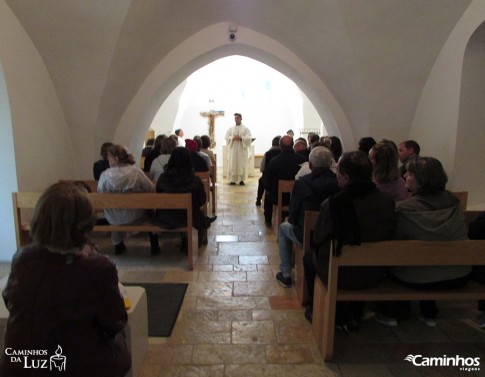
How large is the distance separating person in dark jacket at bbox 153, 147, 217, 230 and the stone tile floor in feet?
1.68

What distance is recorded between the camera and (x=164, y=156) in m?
5.26

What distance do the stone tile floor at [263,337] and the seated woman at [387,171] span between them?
1.07 meters

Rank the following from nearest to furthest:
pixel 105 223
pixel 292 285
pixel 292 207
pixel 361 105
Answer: pixel 292 207 < pixel 292 285 < pixel 105 223 < pixel 361 105

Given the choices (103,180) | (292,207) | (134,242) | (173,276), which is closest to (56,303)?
(292,207)

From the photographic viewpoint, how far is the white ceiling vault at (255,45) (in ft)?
15.7

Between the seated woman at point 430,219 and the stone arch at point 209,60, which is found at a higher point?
the stone arch at point 209,60

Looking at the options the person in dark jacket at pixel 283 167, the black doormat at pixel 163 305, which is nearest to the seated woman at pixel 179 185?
the black doormat at pixel 163 305

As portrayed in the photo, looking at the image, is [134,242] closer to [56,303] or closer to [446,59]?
[56,303]

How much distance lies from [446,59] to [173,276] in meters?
4.48

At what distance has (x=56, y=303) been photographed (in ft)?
4.80

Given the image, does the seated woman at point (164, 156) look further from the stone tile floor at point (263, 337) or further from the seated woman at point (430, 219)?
the seated woman at point (430, 219)

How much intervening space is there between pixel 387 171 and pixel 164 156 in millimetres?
3063

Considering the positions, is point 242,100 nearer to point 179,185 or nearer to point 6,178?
point 179,185

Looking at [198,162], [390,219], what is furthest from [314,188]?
[198,162]
